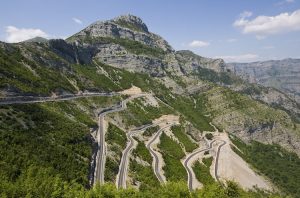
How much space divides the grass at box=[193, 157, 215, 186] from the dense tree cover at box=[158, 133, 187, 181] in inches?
280

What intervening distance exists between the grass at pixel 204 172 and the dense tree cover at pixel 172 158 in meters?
7.11

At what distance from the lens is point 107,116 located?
185m

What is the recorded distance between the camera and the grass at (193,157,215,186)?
501 feet

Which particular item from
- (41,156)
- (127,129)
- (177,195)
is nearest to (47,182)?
(41,156)

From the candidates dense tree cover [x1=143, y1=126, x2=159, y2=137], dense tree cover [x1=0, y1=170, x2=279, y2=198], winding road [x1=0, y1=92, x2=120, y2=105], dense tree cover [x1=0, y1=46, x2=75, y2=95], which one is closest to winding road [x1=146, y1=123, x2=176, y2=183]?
dense tree cover [x1=143, y1=126, x2=159, y2=137]

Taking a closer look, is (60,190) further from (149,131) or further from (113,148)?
(149,131)

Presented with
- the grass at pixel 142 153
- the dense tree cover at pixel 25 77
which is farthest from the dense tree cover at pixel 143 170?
the dense tree cover at pixel 25 77

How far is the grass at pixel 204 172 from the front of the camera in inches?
6014

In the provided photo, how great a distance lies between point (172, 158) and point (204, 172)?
15436mm

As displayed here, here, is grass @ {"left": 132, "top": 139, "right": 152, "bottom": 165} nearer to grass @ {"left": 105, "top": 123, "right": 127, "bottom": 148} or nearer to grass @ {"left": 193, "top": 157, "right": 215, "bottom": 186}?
grass @ {"left": 105, "top": 123, "right": 127, "bottom": 148}

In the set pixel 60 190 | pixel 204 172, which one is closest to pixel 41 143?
pixel 60 190

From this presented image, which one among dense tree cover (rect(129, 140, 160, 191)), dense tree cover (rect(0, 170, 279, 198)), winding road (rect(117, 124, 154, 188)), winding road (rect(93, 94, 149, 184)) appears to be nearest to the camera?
dense tree cover (rect(0, 170, 279, 198))

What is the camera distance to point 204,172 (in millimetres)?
165500

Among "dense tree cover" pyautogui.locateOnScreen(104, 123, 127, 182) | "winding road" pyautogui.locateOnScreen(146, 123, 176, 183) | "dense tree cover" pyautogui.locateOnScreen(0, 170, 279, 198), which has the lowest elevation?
"winding road" pyautogui.locateOnScreen(146, 123, 176, 183)
